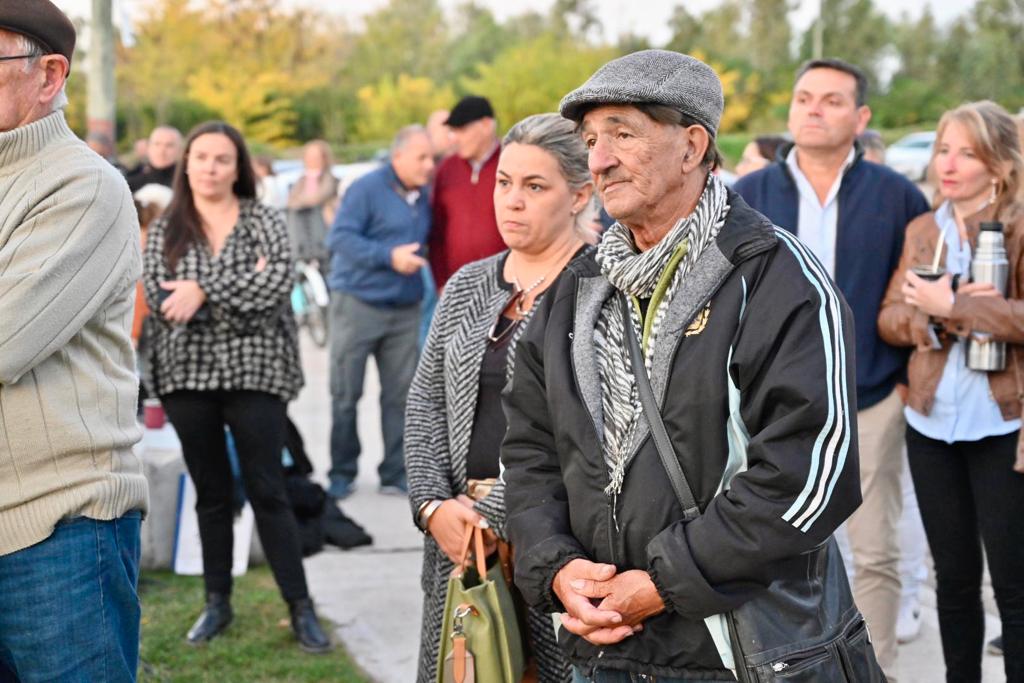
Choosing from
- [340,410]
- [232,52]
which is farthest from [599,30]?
[340,410]

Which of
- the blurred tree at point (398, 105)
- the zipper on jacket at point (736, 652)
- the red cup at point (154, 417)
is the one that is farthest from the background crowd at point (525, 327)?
the blurred tree at point (398, 105)

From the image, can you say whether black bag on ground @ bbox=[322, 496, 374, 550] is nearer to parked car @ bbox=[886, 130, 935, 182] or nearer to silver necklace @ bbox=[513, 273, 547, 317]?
silver necklace @ bbox=[513, 273, 547, 317]

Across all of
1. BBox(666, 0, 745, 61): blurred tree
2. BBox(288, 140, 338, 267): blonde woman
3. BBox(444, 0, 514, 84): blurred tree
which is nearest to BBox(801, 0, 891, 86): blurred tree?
BBox(666, 0, 745, 61): blurred tree

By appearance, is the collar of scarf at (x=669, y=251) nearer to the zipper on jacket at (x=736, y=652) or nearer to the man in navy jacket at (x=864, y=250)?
the zipper on jacket at (x=736, y=652)

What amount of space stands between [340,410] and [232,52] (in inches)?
1475

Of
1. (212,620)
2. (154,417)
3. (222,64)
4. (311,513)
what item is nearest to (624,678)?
(212,620)

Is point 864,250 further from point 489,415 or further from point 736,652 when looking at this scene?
point 736,652

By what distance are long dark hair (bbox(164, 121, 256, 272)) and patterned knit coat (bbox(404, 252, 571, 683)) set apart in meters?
1.74

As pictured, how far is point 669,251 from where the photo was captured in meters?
2.48

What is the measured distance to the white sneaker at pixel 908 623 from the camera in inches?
205

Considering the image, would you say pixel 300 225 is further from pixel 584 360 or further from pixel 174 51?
pixel 174 51

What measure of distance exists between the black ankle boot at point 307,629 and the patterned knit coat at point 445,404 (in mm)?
1640

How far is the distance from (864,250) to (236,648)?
9.62 ft

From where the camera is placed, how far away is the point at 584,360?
2.57 m
